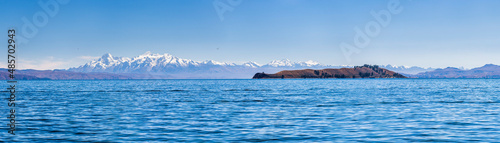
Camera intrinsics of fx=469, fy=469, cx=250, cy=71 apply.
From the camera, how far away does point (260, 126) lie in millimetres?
35906

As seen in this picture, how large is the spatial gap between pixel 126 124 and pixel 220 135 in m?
Result: 10.5

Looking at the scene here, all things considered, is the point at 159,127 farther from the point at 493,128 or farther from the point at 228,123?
the point at 493,128

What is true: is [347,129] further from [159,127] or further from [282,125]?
[159,127]

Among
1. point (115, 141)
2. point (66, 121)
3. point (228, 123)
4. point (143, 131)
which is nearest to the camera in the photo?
point (115, 141)

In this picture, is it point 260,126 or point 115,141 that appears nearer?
point 115,141

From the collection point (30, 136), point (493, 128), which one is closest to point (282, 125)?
point (493, 128)

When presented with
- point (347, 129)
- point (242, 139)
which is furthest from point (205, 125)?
point (347, 129)

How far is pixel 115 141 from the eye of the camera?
94.1 ft

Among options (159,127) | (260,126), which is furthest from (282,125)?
(159,127)

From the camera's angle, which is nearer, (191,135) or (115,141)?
(115,141)

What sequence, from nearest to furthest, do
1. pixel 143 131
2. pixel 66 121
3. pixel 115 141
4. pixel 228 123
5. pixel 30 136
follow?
pixel 115 141 < pixel 30 136 < pixel 143 131 < pixel 228 123 < pixel 66 121

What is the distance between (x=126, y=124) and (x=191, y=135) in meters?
9.09

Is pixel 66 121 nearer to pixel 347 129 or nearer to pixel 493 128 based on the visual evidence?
pixel 347 129

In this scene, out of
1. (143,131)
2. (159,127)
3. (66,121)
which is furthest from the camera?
(66,121)
